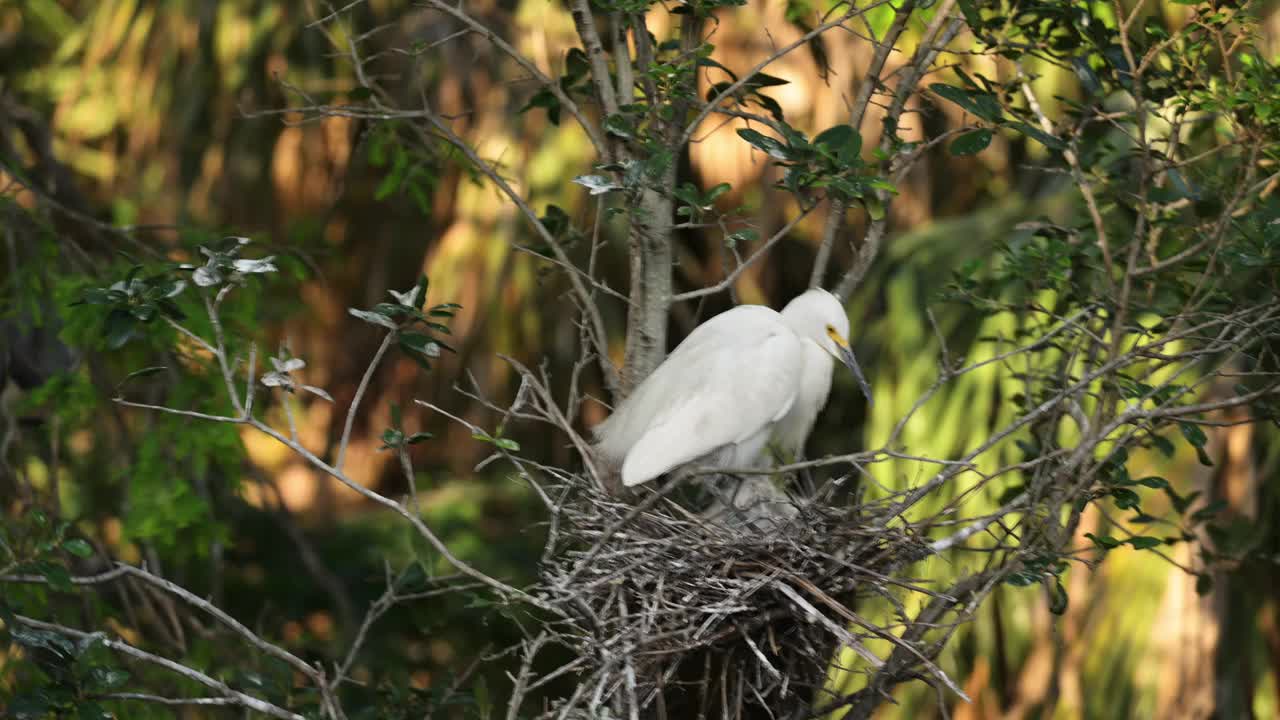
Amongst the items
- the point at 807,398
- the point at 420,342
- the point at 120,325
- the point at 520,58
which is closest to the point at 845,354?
the point at 807,398

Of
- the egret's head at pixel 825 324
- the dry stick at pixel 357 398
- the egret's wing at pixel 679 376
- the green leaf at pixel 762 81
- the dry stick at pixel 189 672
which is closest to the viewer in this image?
the dry stick at pixel 357 398

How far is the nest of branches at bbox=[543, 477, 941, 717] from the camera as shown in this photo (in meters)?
2.16

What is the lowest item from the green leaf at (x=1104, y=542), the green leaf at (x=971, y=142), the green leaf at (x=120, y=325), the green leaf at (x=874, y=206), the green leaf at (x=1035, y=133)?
the green leaf at (x=1104, y=542)

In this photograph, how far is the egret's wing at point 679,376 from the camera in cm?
266

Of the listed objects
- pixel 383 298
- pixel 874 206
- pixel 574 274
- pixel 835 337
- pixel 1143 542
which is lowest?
pixel 383 298

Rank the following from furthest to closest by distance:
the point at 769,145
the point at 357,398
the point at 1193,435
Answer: the point at 1193,435
the point at 769,145
the point at 357,398

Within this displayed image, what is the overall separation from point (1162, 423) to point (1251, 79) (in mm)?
596

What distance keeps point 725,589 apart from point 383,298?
4.52 meters

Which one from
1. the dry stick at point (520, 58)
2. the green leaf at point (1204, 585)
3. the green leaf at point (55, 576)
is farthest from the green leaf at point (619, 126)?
the green leaf at point (1204, 585)

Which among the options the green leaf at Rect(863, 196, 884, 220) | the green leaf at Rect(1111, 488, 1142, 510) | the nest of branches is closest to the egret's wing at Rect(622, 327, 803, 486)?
the nest of branches

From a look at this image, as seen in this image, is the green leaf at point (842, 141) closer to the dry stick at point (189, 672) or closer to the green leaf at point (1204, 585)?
the dry stick at point (189, 672)

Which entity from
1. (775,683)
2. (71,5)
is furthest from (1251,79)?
(71,5)

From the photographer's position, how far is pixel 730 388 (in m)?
2.78

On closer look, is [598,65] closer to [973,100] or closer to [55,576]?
[973,100]
